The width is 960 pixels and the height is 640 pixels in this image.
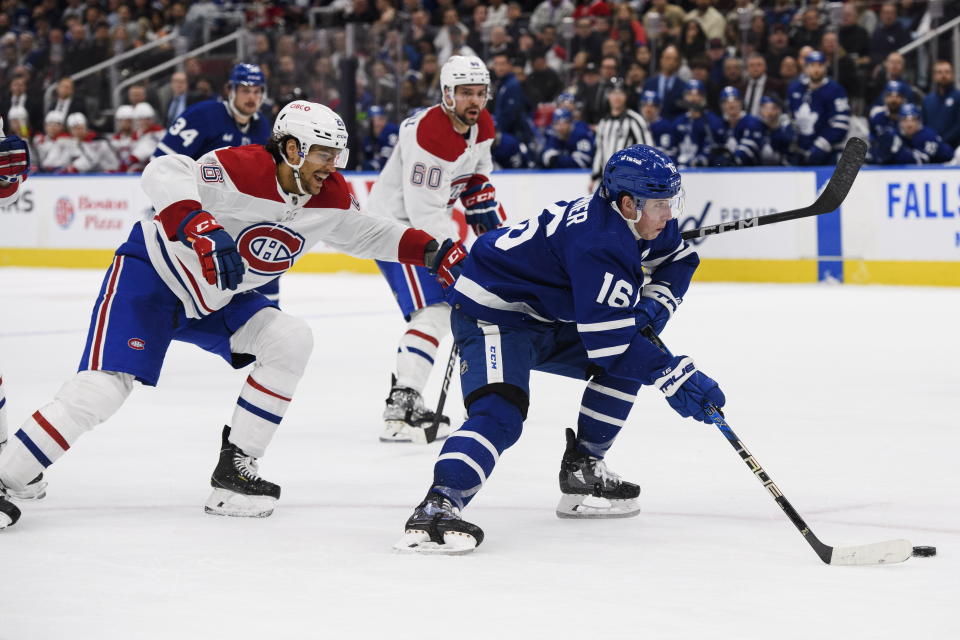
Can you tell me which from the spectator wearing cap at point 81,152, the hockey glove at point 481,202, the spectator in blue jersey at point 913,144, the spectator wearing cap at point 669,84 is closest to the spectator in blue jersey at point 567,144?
the spectator wearing cap at point 669,84

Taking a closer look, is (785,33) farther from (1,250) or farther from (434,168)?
(1,250)

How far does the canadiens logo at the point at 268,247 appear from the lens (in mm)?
3965

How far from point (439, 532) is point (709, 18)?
960 centimetres

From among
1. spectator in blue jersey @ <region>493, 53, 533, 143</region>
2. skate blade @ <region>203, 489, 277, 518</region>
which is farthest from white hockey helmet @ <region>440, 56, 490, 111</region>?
spectator in blue jersey @ <region>493, 53, 533, 143</region>

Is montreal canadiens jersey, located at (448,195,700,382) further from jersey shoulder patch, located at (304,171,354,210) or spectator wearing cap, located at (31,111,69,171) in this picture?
spectator wearing cap, located at (31,111,69,171)

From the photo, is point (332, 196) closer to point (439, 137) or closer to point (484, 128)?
point (439, 137)

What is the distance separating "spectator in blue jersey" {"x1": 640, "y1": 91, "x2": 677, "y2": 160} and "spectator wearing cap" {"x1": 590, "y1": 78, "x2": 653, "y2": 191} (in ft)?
0.61

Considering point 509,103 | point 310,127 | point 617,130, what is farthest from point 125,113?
point 310,127

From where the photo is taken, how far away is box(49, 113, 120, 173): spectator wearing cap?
14.5 m

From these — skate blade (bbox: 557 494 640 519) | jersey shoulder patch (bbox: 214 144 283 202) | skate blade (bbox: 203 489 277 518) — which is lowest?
skate blade (bbox: 557 494 640 519)

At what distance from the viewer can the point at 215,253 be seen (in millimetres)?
3557

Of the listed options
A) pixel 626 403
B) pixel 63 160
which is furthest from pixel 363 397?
pixel 63 160

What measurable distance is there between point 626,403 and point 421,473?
36.2 inches

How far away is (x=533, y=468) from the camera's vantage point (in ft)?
15.0
